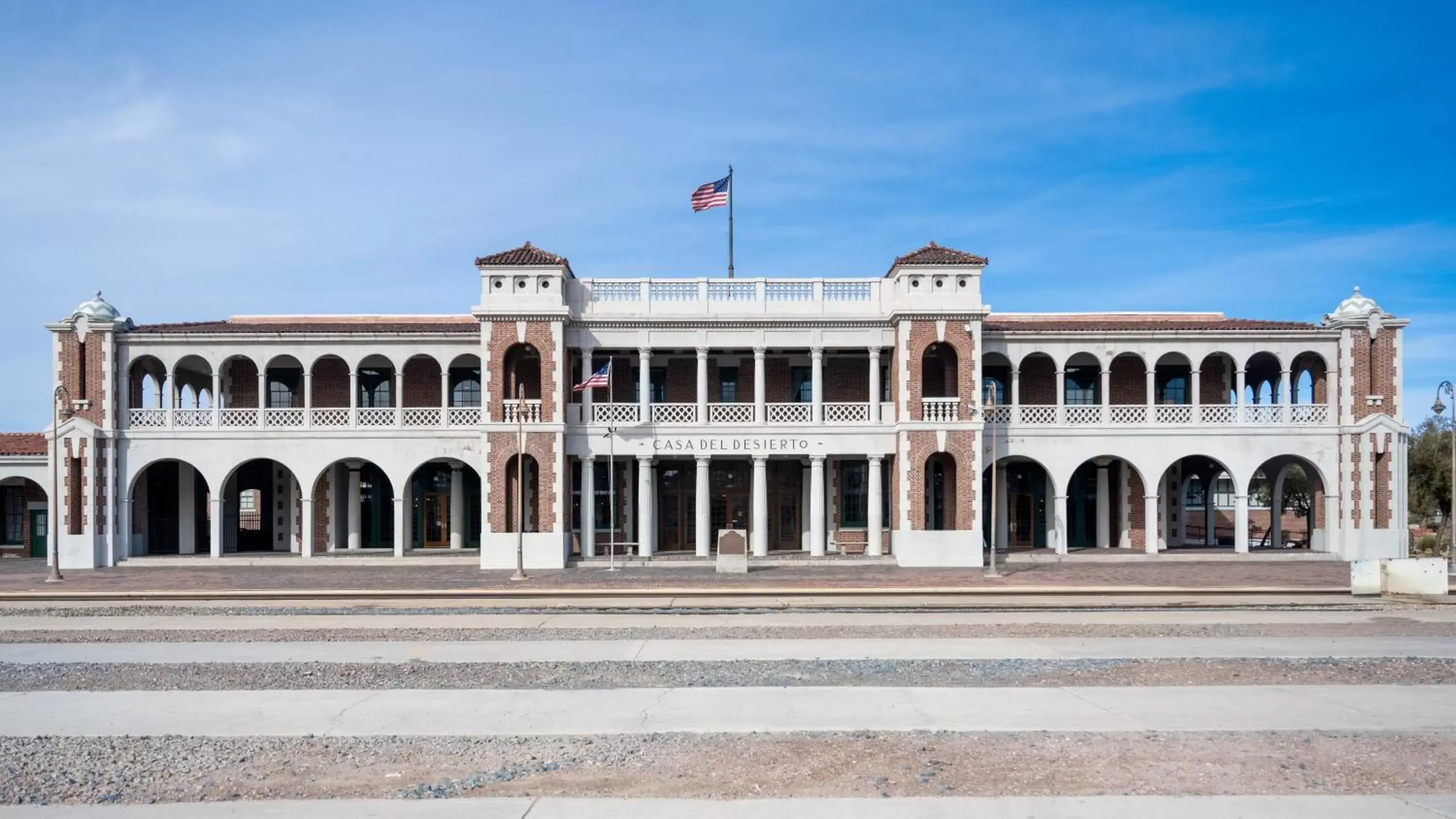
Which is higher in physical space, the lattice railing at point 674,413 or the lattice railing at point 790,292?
the lattice railing at point 790,292

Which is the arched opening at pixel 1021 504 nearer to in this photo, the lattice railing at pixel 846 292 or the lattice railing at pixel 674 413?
the lattice railing at pixel 846 292

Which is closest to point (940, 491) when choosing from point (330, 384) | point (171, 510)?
point (330, 384)

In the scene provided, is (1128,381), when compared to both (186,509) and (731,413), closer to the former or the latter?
(731,413)

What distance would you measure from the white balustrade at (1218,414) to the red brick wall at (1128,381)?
2258mm

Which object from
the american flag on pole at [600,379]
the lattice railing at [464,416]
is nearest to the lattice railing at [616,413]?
the american flag on pole at [600,379]

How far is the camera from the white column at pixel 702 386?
105ft

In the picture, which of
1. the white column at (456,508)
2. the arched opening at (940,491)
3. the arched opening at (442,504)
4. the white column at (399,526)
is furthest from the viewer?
the arched opening at (442,504)

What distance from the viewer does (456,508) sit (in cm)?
3538

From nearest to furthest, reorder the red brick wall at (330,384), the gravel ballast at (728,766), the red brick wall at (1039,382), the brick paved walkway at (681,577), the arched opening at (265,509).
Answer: the gravel ballast at (728,766)
the brick paved walkway at (681,577)
the red brick wall at (1039,382)
the red brick wall at (330,384)
the arched opening at (265,509)

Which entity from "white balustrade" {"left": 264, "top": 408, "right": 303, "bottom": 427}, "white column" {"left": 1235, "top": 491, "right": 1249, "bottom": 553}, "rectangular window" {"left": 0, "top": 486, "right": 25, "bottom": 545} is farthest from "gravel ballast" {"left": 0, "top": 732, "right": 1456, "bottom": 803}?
"rectangular window" {"left": 0, "top": 486, "right": 25, "bottom": 545}

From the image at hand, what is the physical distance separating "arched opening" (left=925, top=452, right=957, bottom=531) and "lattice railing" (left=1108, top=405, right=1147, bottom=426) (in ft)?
17.8

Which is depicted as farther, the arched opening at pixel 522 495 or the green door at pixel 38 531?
the green door at pixel 38 531

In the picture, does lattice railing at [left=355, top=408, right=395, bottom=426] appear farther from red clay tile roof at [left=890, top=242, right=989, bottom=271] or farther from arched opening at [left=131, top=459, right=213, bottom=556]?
red clay tile roof at [left=890, top=242, right=989, bottom=271]

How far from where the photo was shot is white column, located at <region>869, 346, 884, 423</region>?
1260 inches
